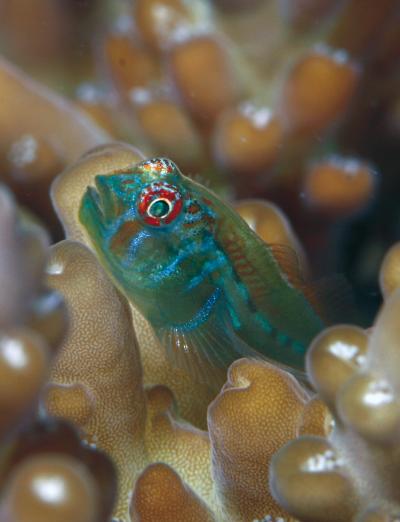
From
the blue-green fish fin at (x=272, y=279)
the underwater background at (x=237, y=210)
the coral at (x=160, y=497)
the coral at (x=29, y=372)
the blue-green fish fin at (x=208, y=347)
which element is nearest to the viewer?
the coral at (x=29, y=372)

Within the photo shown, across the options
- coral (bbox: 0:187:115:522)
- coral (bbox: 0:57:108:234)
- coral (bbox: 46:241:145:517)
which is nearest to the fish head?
coral (bbox: 46:241:145:517)

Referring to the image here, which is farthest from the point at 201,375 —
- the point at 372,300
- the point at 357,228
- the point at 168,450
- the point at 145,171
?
the point at 357,228

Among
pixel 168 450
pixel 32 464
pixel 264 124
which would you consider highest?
pixel 32 464

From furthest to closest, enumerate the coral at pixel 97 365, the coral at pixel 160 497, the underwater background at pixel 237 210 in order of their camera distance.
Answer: the coral at pixel 97 365 < the coral at pixel 160 497 < the underwater background at pixel 237 210

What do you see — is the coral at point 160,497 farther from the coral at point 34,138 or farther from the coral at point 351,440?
the coral at point 34,138

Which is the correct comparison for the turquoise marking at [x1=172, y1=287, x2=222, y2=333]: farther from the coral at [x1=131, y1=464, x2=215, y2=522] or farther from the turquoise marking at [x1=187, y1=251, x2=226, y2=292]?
the coral at [x1=131, y1=464, x2=215, y2=522]

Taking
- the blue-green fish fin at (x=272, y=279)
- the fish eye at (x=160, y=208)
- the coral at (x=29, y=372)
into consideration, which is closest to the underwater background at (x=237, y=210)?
the coral at (x=29, y=372)

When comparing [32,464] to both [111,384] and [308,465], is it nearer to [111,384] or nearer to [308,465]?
[308,465]

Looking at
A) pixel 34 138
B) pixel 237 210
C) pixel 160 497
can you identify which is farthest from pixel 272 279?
pixel 34 138
